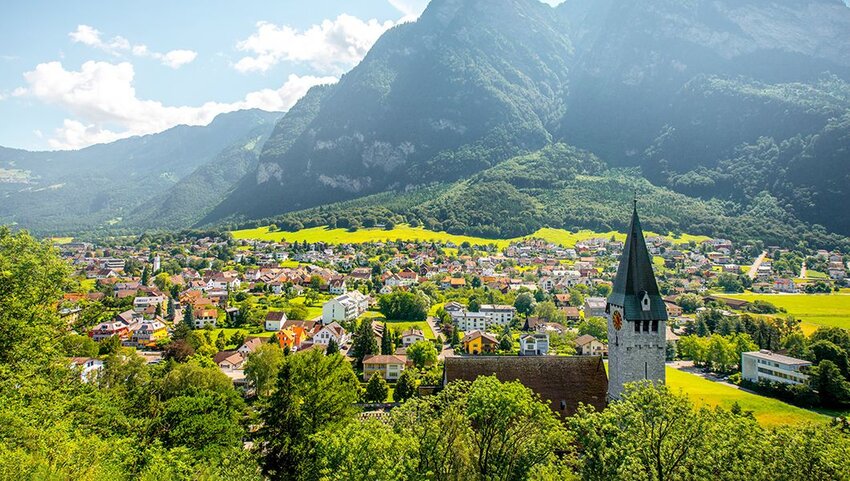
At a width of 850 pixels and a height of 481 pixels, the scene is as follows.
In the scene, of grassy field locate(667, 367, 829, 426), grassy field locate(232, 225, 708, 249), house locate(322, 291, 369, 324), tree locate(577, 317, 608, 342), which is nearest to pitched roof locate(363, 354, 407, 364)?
house locate(322, 291, 369, 324)

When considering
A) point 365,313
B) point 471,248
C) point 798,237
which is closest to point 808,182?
point 798,237

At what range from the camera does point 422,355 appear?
55.9 metres

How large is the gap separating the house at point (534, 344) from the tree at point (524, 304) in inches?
924

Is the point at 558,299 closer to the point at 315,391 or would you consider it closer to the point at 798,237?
the point at 315,391

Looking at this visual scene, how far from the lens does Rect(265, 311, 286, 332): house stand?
2955 inches

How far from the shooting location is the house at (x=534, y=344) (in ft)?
217

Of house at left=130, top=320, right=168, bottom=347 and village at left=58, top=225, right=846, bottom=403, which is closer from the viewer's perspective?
village at left=58, top=225, right=846, bottom=403

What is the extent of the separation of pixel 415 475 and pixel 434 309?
77213 millimetres

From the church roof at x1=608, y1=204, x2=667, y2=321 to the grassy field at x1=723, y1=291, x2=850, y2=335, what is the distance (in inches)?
2542

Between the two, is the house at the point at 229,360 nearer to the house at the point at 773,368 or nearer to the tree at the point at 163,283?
the tree at the point at 163,283

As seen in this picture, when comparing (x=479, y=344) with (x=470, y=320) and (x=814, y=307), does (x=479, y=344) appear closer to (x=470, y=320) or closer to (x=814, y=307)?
(x=470, y=320)

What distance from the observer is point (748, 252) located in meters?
151

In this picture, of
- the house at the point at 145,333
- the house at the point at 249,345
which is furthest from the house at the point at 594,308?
the house at the point at 145,333

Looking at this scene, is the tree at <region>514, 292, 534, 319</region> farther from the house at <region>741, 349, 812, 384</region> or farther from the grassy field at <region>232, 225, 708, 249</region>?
the grassy field at <region>232, 225, 708, 249</region>
